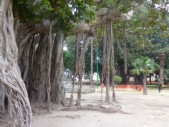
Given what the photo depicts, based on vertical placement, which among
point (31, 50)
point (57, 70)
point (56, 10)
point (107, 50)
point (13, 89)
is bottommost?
point (13, 89)

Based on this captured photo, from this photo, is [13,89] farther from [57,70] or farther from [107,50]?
[107,50]

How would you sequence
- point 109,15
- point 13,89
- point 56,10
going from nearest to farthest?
point 13,89
point 56,10
point 109,15

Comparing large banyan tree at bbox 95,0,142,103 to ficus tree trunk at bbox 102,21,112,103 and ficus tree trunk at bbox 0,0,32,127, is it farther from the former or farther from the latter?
ficus tree trunk at bbox 0,0,32,127

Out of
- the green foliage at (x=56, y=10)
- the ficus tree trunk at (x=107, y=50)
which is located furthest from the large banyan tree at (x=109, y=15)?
the green foliage at (x=56, y=10)

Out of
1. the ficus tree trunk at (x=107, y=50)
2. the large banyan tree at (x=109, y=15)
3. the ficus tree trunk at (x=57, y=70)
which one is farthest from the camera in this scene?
the ficus tree trunk at (x=107, y=50)

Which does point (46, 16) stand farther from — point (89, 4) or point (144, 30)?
point (144, 30)

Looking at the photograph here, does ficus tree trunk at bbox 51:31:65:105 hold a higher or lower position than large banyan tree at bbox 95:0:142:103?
lower

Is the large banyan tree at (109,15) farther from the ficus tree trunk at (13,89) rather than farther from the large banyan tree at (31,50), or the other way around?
the ficus tree trunk at (13,89)

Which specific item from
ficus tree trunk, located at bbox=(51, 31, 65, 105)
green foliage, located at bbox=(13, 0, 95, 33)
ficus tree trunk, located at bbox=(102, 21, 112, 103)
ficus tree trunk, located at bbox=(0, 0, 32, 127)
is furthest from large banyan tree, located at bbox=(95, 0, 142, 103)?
ficus tree trunk, located at bbox=(0, 0, 32, 127)

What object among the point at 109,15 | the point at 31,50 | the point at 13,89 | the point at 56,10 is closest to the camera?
the point at 13,89

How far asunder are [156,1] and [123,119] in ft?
14.6

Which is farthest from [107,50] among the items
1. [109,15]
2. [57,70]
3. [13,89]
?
[13,89]

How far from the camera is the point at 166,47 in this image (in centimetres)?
2788

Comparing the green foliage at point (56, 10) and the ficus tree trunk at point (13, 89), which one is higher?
the green foliage at point (56, 10)
